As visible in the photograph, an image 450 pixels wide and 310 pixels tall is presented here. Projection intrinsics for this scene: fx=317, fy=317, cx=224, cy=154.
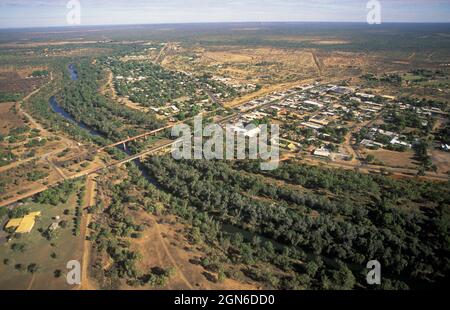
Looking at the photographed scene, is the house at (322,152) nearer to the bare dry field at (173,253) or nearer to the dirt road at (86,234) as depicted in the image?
the bare dry field at (173,253)

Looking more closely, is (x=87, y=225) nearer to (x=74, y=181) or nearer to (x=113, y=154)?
(x=74, y=181)

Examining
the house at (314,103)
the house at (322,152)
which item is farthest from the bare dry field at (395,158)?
the house at (314,103)

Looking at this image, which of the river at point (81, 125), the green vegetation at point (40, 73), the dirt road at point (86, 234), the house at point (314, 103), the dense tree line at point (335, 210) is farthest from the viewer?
the green vegetation at point (40, 73)

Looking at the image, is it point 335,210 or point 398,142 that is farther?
point 398,142

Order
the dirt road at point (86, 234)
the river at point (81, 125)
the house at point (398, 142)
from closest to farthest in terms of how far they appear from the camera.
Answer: the dirt road at point (86, 234)
the river at point (81, 125)
the house at point (398, 142)

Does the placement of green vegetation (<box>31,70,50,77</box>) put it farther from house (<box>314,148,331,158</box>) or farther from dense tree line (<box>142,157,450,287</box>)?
house (<box>314,148,331,158</box>)

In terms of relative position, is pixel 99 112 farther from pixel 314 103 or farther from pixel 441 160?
pixel 441 160

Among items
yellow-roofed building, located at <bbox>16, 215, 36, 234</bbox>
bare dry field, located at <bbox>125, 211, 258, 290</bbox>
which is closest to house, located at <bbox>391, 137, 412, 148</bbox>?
bare dry field, located at <bbox>125, 211, 258, 290</bbox>

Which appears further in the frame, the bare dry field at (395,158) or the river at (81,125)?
the bare dry field at (395,158)

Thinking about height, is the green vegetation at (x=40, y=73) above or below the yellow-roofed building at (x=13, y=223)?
above

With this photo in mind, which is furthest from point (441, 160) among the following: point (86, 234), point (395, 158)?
point (86, 234)
